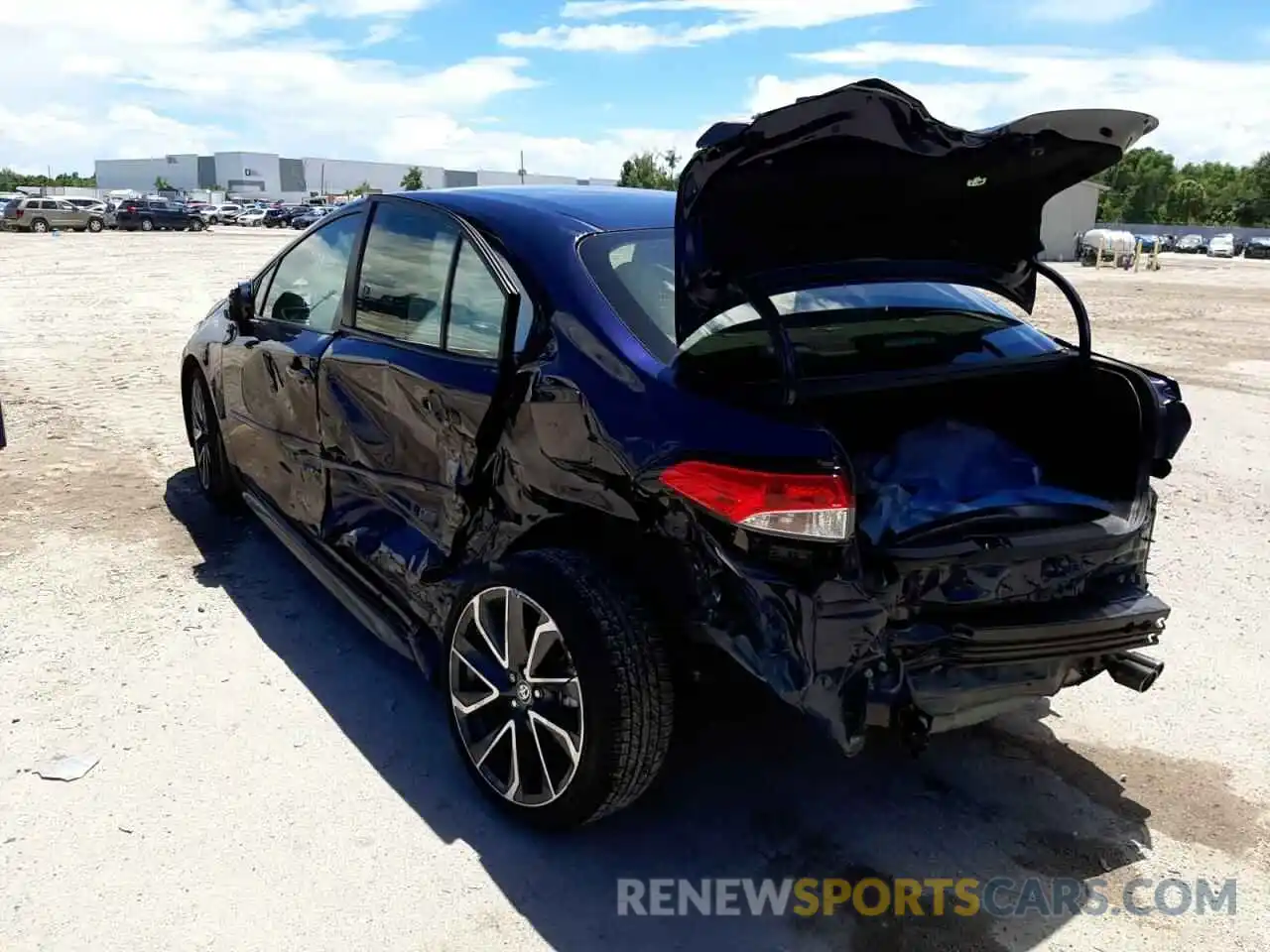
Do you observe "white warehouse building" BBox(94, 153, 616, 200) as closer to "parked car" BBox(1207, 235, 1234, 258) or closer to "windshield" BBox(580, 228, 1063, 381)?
"parked car" BBox(1207, 235, 1234, 258)

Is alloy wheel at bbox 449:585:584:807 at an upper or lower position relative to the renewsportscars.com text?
upper

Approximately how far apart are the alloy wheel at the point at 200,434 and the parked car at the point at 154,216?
1878 inches

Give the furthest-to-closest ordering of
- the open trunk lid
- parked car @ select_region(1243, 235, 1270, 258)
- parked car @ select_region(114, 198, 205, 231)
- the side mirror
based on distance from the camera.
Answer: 1. parked car @ select_region(1243, 235, 1270, 258)
2. parked car @ select_region(114, 198, 205, 231)
3. the side mirror
4. the open trunk lid

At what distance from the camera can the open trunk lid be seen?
2396mm

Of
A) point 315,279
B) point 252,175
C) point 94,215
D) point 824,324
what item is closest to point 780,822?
point 824,324

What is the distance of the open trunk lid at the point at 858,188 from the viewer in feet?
7.86

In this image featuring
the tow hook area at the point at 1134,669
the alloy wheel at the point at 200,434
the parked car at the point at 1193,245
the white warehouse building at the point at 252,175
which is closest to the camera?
the tow hook area at the point at 1134,669

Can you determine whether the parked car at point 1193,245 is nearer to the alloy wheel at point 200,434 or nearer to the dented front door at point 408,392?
the alloy wheel at point 200,434

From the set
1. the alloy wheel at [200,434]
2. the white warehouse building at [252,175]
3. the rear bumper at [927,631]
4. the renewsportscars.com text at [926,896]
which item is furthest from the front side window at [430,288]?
the white warehouse building at [252,175]

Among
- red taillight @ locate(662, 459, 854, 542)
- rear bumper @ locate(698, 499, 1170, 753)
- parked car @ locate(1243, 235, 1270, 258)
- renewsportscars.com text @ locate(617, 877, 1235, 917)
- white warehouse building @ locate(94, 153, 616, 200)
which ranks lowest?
renewsportscars.com text @ locate(617, 877, 1235, 917)

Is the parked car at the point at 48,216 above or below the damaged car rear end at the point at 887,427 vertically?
above

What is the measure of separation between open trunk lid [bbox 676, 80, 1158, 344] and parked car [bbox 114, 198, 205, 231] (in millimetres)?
51463

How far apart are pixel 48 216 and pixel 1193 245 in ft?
227

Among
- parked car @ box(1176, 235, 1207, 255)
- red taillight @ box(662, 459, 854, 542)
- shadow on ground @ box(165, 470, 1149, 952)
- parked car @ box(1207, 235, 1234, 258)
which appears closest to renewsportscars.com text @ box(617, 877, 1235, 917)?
shadow on ground @ box(165, 470, 1149, 952)
